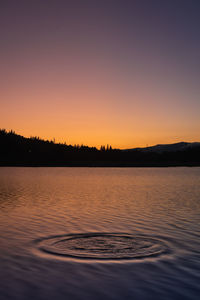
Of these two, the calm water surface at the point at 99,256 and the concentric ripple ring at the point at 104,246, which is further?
the concentric ripple ring at the point at 104,246

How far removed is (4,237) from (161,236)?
9.81m

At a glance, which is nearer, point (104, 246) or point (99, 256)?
point (99, 256)

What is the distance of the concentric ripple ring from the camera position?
1717 centimetres

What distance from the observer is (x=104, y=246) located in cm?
1894

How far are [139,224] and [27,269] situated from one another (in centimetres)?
1358

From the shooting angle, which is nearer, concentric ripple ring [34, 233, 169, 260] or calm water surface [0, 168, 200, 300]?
calm water surface [0, 168, 200, 300]

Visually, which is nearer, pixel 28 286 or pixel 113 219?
pixel 28 286

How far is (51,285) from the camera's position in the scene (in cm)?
1277

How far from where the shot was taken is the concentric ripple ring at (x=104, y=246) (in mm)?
17172

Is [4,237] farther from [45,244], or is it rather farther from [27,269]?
[27,269]

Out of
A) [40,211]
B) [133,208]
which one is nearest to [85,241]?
[40,211]

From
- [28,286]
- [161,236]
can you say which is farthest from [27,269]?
[161,236]

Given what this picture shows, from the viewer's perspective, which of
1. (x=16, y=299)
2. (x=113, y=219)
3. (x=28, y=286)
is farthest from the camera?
(x=113, y=219)

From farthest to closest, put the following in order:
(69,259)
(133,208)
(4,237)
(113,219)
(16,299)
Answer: (133,208) → (113,219) → (4,237) → (69,259) → (16,299)
